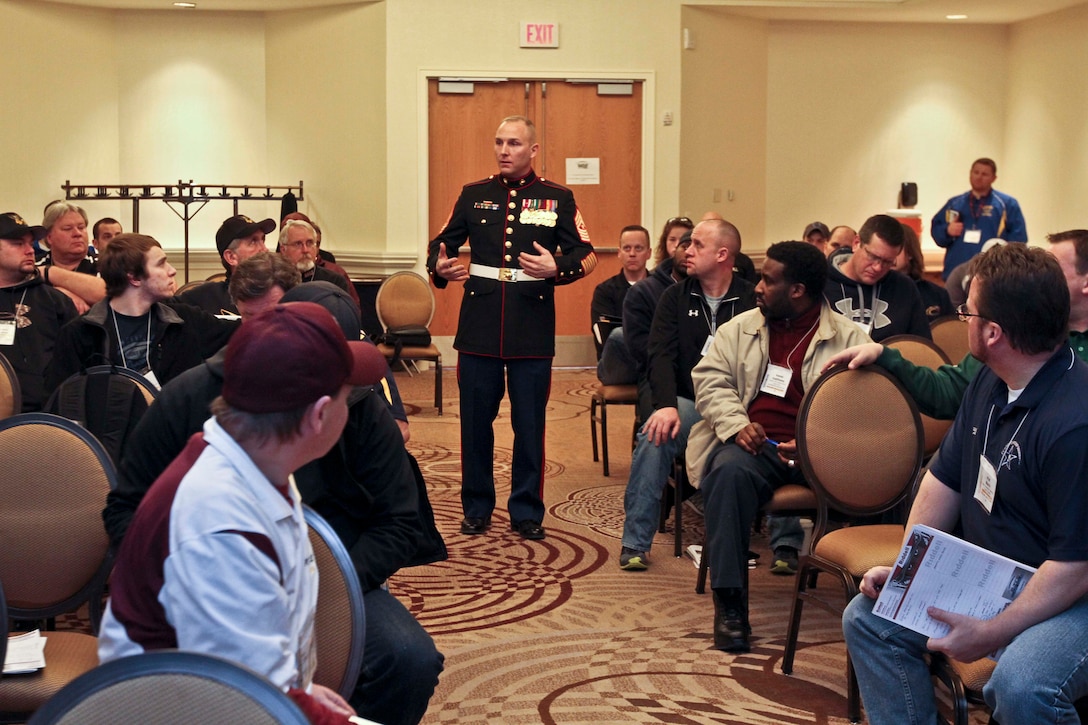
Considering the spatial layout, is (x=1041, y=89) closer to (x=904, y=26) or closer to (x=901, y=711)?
(x=904, y=26)

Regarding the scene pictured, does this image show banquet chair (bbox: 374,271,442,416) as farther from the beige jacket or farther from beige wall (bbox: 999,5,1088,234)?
beige wall (bbox: 999,5,1088,234)

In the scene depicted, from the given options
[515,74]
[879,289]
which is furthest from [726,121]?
[879,289]

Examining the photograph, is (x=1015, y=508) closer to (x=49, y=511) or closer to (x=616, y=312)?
(x=49, y=511)

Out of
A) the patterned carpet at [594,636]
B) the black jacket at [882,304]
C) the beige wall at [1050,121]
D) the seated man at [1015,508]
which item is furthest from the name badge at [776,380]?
the beige wall at [1050,121]

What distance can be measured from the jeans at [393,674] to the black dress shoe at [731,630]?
161 cm

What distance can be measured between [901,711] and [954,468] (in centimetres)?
59

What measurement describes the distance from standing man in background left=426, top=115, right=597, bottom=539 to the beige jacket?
112cm

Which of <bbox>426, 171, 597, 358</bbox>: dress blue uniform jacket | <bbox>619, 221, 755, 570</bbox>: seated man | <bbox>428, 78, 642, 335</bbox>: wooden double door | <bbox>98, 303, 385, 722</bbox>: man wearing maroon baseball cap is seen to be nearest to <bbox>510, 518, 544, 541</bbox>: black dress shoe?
<bbox>619, 221, 755, 570</bbox>: seated man

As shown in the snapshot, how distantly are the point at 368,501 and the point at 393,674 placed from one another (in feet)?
1.27

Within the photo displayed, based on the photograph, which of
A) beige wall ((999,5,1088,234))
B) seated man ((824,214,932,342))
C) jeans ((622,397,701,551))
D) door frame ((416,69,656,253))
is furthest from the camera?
beige wall ((999,5,1088,234))

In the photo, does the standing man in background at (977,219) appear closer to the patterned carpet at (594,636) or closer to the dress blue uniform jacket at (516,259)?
the patterned carpet at (594,636)

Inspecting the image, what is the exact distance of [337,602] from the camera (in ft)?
7.18

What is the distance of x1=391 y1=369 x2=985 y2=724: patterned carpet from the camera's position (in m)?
3.50

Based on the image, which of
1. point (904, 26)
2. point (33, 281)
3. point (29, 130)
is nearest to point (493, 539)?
point (33, 281)
